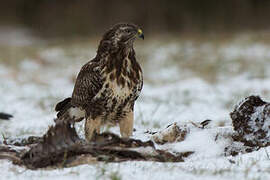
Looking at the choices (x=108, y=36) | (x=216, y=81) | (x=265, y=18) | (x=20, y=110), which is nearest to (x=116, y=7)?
(x=265, y=18)

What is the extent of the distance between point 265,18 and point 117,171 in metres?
16.2

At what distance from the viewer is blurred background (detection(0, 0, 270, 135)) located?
292 inches

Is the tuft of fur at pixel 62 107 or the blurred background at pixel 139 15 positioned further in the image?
the blurred background at pixel 139 15

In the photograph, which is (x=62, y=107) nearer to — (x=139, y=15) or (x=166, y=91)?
(x=166, y=91)

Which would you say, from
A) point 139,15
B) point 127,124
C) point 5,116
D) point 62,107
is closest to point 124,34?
point 127,124

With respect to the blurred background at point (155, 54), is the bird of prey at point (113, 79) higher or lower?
lower

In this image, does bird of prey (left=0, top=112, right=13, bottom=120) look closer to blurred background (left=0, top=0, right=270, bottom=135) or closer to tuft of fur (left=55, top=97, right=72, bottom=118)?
blurred background (left=0, top=0, right=270, bottom=135)

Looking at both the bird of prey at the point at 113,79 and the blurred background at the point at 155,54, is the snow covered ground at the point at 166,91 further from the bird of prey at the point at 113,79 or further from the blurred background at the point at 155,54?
the bird of prey at the point at 113,79

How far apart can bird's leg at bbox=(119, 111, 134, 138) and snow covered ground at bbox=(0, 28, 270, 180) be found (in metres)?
0.12

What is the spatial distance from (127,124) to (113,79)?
0.49 meters

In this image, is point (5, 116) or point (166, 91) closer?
point (5, 116)

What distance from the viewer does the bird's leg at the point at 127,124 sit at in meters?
4.57

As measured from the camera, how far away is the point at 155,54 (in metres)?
14.4

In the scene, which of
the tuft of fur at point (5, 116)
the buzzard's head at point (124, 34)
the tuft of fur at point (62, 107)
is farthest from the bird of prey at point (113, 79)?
the tuft of fur at point (5, 116)
